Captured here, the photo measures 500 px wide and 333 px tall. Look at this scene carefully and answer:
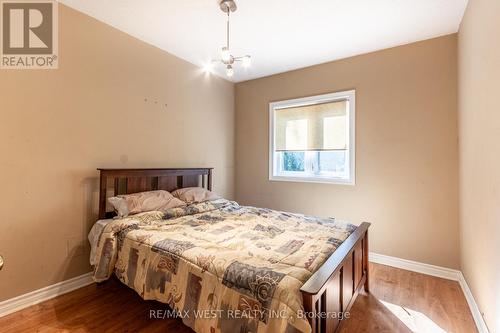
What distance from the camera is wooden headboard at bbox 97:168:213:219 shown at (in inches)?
101

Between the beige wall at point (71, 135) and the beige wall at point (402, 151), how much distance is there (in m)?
2.18

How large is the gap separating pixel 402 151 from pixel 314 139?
1158 millimetres

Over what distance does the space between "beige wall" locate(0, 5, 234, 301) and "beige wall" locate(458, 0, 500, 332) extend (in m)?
3.21

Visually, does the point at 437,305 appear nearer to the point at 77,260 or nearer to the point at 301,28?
the point at 301,28

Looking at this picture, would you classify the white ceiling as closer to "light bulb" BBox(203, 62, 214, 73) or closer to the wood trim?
"light bulb" BBox(203, 62, 214, 73)

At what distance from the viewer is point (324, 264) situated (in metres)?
1.55

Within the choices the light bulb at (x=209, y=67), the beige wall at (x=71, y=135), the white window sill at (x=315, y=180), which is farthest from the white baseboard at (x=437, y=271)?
the light bulb at (x=209, y=67)

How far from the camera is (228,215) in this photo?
281 cm

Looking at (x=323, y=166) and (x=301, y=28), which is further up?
(x=301, y=28)

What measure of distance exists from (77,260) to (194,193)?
54.0 inches

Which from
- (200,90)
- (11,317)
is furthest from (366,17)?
(11,317)

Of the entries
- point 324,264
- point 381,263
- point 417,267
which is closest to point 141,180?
point 324,264
